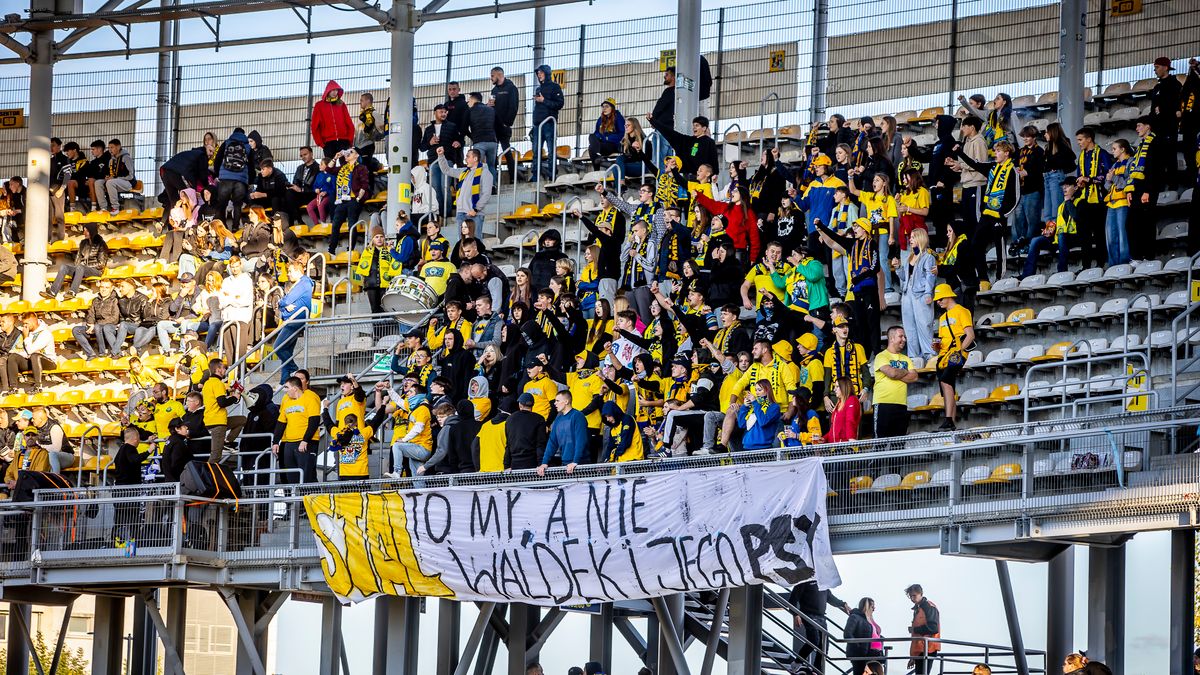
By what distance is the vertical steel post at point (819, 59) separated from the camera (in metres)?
26.9

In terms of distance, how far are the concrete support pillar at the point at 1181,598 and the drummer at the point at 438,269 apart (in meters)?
9.28

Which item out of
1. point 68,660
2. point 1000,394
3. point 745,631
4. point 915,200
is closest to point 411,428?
point 745,631

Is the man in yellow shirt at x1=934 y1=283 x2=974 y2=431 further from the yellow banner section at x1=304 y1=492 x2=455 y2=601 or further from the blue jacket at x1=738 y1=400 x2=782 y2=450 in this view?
the yellow banner section at x1=304 y1=492 x2=455 y2=601

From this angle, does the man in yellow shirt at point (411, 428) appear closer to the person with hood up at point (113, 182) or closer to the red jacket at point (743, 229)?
the red jacket at point (743, 229)

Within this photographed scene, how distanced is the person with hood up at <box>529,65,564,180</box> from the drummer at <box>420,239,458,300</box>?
3.57 metres

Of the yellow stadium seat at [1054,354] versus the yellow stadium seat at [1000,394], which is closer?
the yellow stadium seat at [1000,394]

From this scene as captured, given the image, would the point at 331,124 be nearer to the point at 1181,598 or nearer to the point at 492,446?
the point at 492,446

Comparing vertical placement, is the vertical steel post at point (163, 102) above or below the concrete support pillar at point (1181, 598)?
above

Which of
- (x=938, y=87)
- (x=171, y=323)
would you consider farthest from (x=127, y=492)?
(x=938, y=87)

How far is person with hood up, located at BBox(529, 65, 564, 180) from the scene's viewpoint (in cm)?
2619

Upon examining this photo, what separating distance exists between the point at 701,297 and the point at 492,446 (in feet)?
8.78

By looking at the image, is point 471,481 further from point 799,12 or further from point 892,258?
point 799,12

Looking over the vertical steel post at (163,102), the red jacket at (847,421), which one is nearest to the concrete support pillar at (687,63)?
the red jacket at (847,421)

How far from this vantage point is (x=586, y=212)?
80.4ft
